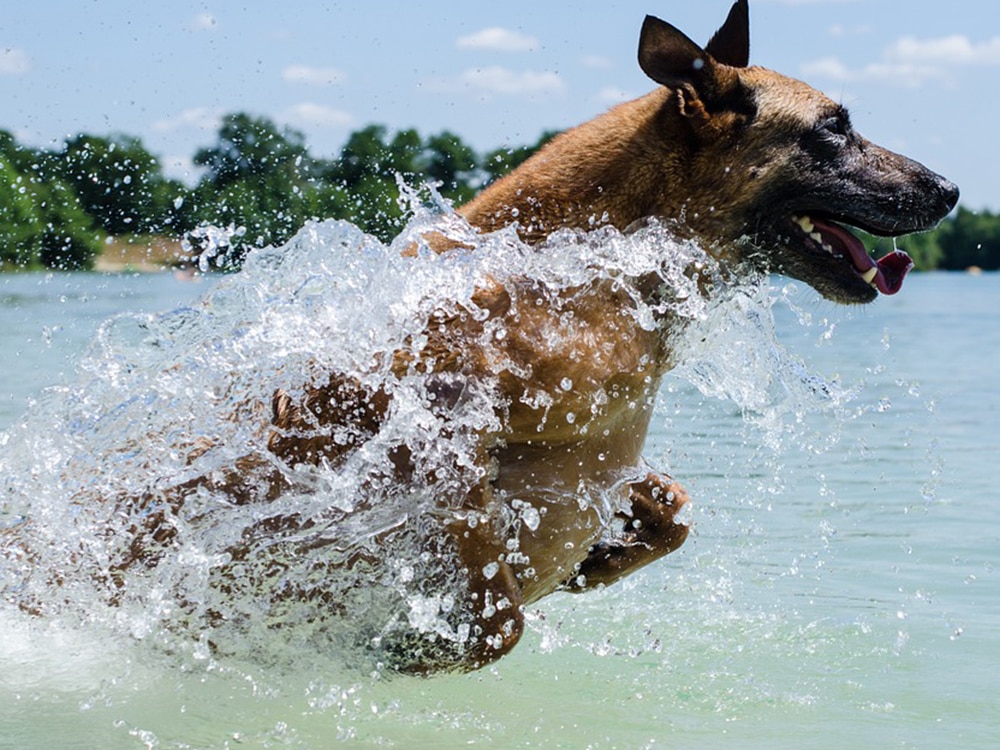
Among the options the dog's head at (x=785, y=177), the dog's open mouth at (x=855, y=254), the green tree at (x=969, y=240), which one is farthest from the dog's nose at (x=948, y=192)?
the green tree at (x=969, y=240)

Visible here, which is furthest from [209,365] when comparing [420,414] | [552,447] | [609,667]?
[609,667]

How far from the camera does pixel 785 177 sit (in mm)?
4934

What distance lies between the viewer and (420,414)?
4.57m

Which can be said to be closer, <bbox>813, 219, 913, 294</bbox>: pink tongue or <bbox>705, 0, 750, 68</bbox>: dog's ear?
<bbox>813, 219, 913, 294</bbox>: pink tongue

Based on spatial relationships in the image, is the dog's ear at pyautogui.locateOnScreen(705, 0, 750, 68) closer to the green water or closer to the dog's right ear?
the dog's right ear

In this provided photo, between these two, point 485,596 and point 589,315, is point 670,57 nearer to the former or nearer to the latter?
point 589,315

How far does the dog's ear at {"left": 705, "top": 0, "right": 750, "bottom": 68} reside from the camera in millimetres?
5281

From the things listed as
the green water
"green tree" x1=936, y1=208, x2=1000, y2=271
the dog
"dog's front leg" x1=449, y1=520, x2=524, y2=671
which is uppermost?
"green tree" x1=936, y1=208, x2=1000, y2=271

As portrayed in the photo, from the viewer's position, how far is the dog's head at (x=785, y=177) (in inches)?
192

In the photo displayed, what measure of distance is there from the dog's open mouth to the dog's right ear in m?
0.56

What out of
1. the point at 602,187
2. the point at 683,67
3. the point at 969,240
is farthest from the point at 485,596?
the point at 969,240

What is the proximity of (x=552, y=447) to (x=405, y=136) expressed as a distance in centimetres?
788

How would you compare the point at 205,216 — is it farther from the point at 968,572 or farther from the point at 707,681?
the point at 968,572

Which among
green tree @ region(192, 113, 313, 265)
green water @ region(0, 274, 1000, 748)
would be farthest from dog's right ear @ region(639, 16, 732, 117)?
green tree @ region(192, 113, 313, 265)
